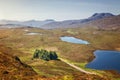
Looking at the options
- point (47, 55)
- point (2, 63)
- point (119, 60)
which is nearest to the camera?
point (2, 63)

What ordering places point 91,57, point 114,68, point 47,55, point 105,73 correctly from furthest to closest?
point 91,57
point 47,55
point 114,68
point 105,73

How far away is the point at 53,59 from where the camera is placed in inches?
6678

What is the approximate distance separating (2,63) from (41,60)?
337 feet

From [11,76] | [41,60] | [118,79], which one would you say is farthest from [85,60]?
[11,76]

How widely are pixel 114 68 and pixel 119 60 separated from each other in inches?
1029

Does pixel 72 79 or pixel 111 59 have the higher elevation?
pixel 72 79

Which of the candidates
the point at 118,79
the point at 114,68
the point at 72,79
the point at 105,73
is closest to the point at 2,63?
the point at 72,79

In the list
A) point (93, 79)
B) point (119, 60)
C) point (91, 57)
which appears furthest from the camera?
point (91, 57)

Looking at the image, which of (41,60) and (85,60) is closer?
(41,60)

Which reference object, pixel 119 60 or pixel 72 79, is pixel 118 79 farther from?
pixel 72 79

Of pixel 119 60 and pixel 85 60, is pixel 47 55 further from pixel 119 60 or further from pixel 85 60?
pixel 119 60

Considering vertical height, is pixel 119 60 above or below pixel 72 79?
below

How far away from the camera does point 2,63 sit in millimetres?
57844

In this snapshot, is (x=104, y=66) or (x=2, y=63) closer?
(x=2, y=63)
